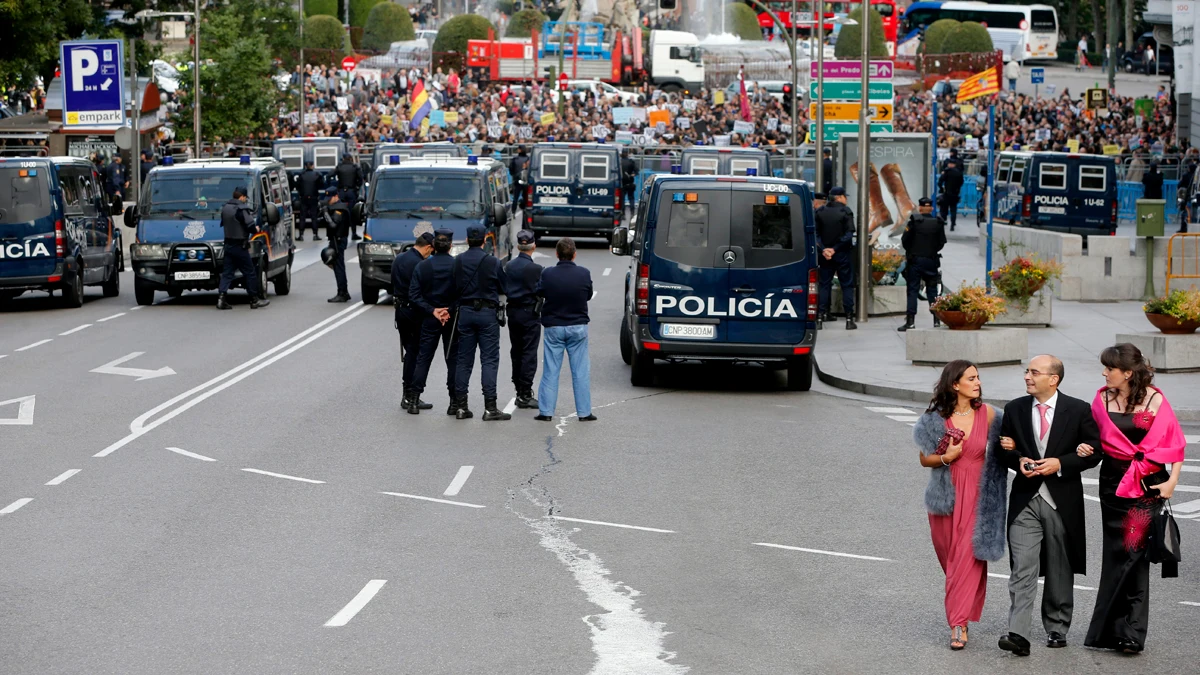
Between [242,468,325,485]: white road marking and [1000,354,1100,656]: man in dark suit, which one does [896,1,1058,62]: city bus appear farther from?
[1000,354,1100,656]: man in dark suit

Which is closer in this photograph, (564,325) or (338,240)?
(564,325)

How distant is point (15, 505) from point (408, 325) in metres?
5.19

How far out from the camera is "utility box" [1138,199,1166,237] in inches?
1022

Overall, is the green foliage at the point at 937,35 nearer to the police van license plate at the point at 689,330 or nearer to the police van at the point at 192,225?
the police van at the point at 192,225

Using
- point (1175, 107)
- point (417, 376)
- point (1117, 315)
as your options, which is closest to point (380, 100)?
point (1175, 107)

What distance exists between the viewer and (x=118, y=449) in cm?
1405

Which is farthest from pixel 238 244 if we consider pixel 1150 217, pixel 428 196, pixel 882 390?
pixel 1150 217

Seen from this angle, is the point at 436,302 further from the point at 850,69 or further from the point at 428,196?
the point at 850,69

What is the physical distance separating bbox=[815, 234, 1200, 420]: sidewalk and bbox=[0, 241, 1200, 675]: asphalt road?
69cm

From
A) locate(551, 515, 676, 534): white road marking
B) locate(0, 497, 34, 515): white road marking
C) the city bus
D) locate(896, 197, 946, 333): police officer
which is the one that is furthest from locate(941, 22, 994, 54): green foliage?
locate(0, 497, 34, 515): white road marking

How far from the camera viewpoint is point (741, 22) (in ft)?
371

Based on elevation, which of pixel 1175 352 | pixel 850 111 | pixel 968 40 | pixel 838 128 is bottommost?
pixel 1175 352

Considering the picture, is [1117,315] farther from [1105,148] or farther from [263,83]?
[263,83]

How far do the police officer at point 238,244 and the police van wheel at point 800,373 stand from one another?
Answer: 9853 millimetres
